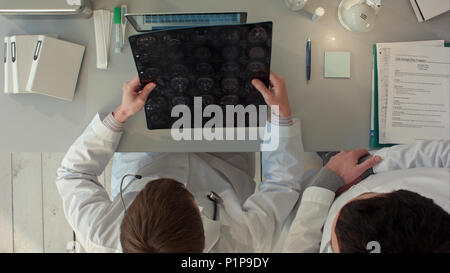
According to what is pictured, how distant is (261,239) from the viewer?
2.92 ft

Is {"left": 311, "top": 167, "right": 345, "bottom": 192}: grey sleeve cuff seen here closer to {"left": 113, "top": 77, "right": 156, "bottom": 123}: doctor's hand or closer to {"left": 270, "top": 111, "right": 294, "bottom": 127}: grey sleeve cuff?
{"left": 270, "top": 111, "right": 294, "bottom": 127}: grey sleeve cuff

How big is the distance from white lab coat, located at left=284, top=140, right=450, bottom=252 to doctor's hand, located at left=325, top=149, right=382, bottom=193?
0.14 ft

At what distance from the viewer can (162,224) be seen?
0.66m

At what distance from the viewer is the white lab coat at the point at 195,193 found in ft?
2.75

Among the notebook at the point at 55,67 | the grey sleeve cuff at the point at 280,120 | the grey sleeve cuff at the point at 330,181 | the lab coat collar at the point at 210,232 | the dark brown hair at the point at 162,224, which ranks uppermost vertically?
the notebook at the point at 55,67

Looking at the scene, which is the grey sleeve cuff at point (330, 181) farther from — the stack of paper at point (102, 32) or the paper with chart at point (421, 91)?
the stack of paper at point (102, 32)

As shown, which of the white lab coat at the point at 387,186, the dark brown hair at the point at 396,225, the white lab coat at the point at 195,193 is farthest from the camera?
the white lab coat at the point at 195,193

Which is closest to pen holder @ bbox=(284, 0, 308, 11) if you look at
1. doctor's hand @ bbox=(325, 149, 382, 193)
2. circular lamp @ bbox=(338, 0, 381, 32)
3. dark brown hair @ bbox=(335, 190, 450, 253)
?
circular lamp @ bbox=(338, 0, 381, 32)

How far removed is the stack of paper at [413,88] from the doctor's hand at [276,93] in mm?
295

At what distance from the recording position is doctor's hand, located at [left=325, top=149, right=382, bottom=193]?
0.93 metres

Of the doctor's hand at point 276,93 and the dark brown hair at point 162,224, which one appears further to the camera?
the doctor's hand at point 276,93

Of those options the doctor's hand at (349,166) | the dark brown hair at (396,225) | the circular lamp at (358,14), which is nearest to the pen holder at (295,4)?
the circular lamp at (358,14)
